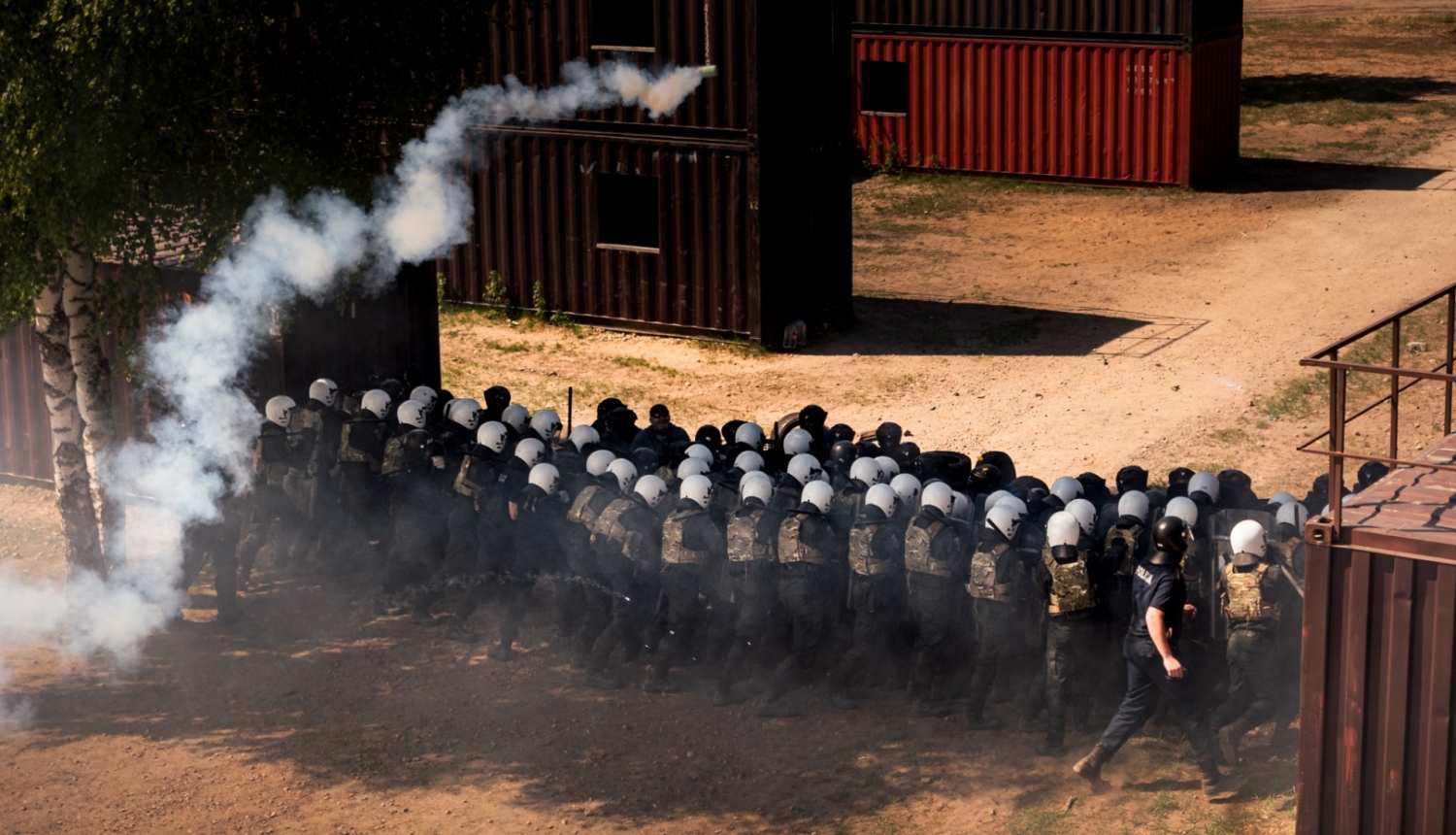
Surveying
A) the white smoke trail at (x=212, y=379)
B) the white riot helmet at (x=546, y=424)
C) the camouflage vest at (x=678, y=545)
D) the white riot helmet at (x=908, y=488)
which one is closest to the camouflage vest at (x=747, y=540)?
the camouflage vest at (x=678, y=545)

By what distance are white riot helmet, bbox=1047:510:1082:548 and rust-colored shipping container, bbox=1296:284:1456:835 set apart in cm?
193

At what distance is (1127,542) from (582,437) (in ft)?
15.6

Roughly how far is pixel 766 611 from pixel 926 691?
1269 millimetres

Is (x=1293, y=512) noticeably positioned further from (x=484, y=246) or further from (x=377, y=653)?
(x=484, y=246)

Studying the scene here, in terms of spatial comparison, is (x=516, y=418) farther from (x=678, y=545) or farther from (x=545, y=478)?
(x=678, y=545)

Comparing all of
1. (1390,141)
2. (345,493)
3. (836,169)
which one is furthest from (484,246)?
(1390,141)

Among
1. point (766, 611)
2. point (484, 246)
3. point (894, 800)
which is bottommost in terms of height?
point (894, 800)

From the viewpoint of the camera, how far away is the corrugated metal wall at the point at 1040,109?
29.3 metres

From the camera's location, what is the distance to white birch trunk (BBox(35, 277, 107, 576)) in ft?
42.9

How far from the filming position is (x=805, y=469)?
42.0 ft

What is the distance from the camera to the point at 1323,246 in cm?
2525

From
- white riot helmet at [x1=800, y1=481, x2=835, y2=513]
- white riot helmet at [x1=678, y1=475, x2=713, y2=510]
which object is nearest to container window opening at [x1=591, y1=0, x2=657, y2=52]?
white riot helmet at [x1=678, y1=475, x2=713, y2=510]

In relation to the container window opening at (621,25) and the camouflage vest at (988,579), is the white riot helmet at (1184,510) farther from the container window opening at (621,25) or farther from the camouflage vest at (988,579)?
the container window opening at (621,25)

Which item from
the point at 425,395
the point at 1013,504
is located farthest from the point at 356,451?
the point at 1013,504
